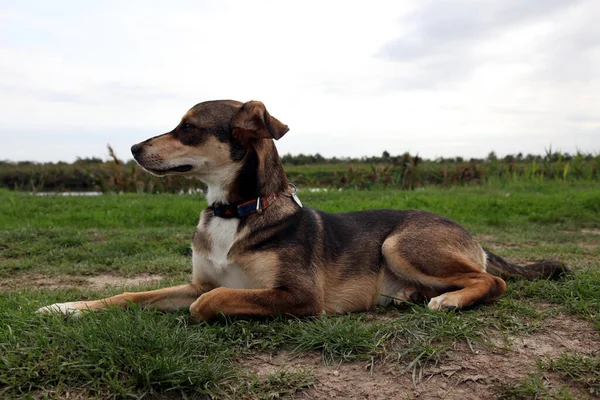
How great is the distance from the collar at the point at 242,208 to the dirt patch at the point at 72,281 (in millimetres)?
2003

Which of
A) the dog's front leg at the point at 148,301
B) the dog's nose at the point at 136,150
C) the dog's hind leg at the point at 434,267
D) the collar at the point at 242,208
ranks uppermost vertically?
the dog's nose at the point at 136,150

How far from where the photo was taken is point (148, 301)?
13.1ft

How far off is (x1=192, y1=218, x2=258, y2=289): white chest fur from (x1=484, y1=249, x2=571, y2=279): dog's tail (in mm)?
2337

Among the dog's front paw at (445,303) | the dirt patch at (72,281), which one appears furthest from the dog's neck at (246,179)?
the dirt patch at (72,281)

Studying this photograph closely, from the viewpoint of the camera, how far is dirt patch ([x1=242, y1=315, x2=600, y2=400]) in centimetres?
279

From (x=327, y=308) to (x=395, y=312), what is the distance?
21.4 inches

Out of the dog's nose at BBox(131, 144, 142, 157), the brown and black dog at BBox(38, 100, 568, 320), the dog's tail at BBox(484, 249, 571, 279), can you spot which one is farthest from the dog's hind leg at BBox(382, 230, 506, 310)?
the dog's nose at BBox(131, 144, 142, 157)

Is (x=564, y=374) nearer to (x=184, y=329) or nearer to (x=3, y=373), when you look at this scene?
(x=184, y=329)

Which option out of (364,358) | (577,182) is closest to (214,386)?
(364,358)

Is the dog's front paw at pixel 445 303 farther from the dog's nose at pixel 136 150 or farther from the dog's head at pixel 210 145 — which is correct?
the dog's nose at pixel 136 150

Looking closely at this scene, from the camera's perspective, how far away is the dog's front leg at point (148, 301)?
3680mm

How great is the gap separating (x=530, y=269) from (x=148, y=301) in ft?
11.1

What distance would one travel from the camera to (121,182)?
15.5 meters

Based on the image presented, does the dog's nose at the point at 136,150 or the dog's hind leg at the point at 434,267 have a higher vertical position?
the dog's nose at the point at 136,150
